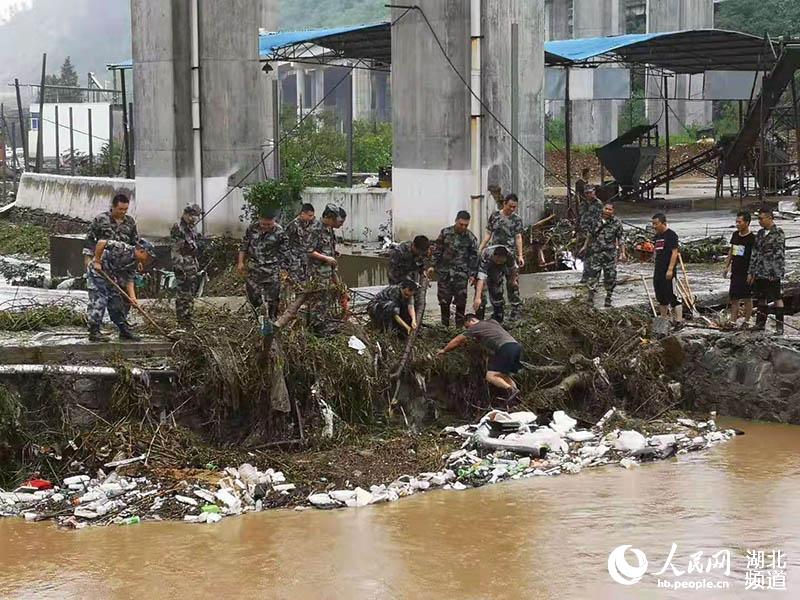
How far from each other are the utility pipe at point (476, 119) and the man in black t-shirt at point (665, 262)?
539 cm

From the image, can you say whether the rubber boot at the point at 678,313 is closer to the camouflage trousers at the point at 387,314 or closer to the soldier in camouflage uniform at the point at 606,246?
the soldier in camouflage uniform at the point at 606,246

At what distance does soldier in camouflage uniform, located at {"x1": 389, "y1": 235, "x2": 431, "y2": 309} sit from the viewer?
39.7 ft

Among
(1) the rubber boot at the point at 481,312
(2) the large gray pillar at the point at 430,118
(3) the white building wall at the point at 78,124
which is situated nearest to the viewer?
(1) the rubber boot at the point at 481,312

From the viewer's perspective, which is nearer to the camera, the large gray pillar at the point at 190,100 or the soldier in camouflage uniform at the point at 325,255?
the soldier in camouflage uniform at the point at 325,255

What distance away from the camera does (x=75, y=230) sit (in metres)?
25.8

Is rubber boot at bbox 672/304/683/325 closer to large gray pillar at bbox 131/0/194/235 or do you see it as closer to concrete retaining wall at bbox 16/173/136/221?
large gray pillar at bbox 131/0/194/235

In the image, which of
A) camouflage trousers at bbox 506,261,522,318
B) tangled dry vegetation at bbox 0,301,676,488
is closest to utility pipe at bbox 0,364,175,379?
tangled dry vegetation at bbox 0,301,676,488

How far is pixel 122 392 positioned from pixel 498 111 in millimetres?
9574

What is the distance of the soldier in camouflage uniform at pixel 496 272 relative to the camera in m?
12.5

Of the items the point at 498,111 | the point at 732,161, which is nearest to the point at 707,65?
the point at 732,161

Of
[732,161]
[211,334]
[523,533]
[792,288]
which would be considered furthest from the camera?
[732,161]

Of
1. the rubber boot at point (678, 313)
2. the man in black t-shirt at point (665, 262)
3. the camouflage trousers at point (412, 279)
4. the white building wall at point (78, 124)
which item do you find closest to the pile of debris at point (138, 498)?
the camouflage trousers at point (412, 279)

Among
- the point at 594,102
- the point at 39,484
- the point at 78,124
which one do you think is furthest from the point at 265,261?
the point at 594,102

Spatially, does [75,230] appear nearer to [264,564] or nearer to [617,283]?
[617,283]
